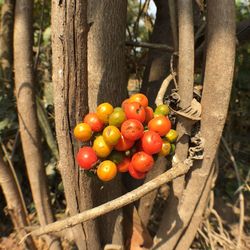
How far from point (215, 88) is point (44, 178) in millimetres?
1094

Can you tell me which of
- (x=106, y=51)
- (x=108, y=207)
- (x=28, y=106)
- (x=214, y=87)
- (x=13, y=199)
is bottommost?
(x=13, y=199)

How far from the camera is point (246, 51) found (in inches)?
118

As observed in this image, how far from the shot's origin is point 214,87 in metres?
1.21

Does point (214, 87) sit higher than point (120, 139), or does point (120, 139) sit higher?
point (214, 87)

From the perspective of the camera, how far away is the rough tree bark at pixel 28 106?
1.55 m

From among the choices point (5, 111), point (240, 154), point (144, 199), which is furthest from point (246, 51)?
point (5, 111)

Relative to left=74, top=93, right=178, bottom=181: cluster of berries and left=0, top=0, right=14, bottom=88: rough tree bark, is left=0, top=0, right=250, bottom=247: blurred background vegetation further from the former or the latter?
left=74, top=93, right=178, bottom=181: cluster of berries

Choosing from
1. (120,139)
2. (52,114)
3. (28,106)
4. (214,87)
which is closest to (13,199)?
(28,106)

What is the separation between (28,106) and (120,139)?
83cm

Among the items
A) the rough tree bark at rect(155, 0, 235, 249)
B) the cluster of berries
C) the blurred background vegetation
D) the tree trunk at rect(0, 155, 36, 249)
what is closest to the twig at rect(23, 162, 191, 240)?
the cluster of berries

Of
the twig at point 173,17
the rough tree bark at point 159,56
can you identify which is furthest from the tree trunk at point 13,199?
the twig at point 173,17

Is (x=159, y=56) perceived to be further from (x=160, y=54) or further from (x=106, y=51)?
(x=106, y=51)

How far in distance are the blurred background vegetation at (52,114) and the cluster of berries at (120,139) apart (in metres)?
0.82

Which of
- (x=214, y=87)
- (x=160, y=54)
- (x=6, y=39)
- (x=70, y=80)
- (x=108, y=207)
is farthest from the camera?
(x=6, y=39)
